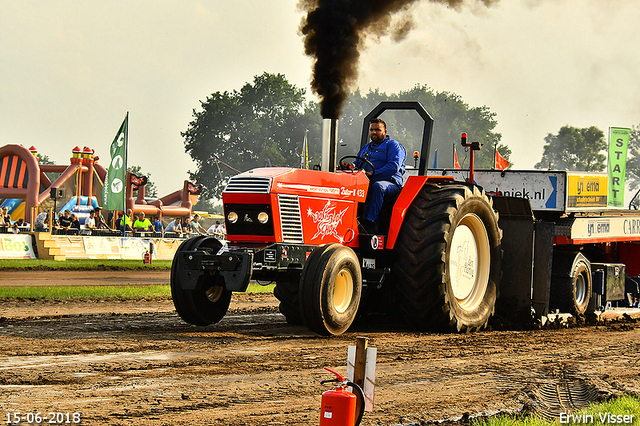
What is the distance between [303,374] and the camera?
570 cm

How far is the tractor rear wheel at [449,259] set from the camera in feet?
26.3

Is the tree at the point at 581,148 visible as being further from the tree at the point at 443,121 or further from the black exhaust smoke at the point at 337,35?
the black exhaust smoke at the point at 337,35

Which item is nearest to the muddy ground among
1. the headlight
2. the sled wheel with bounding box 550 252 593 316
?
the sled wheel with bounding box 550 252 593 316

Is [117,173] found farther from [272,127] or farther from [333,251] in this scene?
[272,127]

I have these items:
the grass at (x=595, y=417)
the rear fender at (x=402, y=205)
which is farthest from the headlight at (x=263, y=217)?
the grass at (x=595, y=417)

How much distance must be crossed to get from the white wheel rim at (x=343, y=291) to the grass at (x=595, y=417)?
118 inches

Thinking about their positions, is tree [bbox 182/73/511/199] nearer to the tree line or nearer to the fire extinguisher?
the tree line

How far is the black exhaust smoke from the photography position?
9.73m

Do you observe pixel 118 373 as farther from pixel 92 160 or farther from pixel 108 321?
pixel 92 160

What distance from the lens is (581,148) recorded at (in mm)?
90875

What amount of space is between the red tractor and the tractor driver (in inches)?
5.3

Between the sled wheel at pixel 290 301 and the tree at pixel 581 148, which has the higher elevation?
the tree at pixel 581 148

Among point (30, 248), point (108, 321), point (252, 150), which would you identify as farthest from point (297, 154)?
point (108, 321)

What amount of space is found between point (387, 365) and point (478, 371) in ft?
2.38
